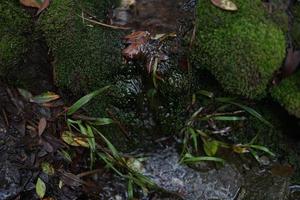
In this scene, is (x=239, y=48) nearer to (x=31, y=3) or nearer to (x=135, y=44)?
(x=135, y=44)

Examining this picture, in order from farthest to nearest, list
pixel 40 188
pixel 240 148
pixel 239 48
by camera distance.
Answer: pixel 240 148
pixel 239 48
pixel 40 188

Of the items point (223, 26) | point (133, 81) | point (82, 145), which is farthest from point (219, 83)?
point (82, 145)

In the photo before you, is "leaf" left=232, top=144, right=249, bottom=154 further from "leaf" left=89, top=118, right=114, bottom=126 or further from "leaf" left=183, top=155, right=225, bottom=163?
"leaf" left=89, top=118, right=114, bottom=126

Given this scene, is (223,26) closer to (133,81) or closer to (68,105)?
(133,81)

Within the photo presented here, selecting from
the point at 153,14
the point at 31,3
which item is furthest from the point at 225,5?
the point at 31,3

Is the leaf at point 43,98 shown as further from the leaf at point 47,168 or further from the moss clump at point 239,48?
the moss clump at point 239,48

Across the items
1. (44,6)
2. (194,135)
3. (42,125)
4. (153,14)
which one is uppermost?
(44,6)
